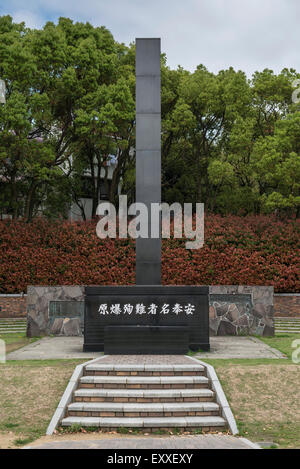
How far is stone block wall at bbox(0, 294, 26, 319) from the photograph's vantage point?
16703 mm

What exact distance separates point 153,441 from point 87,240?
12221mm

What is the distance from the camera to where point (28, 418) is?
21.3ft

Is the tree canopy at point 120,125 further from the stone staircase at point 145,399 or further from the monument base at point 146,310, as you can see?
the stone staircase at point 145,399

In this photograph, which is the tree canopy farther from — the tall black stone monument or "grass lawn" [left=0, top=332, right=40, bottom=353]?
Result: "grass lawn" [left=0, top=332, right=40, bottom=353]

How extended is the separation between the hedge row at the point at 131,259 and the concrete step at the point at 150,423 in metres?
10.5

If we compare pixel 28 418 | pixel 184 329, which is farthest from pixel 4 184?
pixel 28 418

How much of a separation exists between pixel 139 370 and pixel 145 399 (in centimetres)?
75

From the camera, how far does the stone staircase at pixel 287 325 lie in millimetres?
13244

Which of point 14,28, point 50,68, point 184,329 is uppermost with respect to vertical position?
point 14,28

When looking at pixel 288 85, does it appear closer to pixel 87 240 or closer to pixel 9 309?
pixel 87 240

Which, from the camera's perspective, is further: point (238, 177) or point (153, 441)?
point (238, 177)

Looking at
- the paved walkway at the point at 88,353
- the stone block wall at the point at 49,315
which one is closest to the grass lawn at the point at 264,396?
the paved walkway at the point at 88,353

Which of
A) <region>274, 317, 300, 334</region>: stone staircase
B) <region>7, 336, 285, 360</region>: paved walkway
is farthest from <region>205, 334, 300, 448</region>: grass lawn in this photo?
<region>274, 317, 300, 334</region>: stone staircase

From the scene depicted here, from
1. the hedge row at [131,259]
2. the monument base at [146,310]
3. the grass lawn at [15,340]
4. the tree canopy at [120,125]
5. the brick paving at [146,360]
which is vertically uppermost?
the tree canopy at [120,125]
